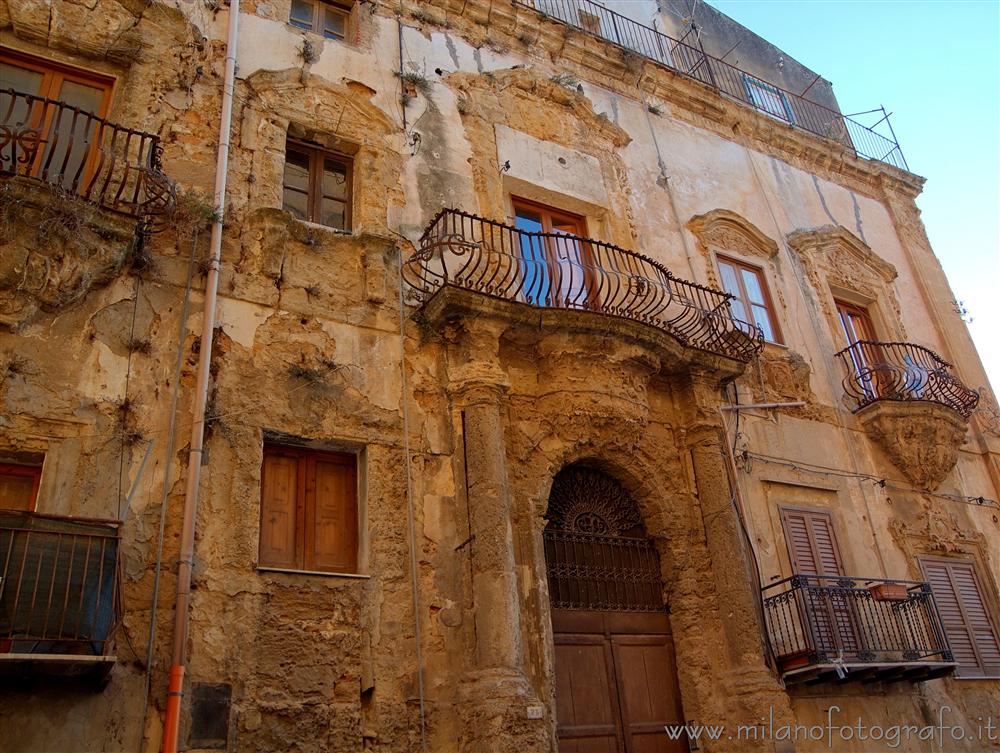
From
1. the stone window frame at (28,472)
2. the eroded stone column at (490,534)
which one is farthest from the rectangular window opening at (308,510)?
the stone window frame at (28,472)

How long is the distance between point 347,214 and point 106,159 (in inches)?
91.7

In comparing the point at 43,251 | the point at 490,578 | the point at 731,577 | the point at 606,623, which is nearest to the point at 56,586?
the point at 43,251

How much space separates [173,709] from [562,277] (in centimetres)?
560

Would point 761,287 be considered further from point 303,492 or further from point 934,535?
point 303,492

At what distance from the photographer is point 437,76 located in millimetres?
9930

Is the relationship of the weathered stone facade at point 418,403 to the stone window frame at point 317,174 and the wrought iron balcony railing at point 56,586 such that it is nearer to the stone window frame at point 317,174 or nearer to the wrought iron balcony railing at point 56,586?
Result: the stone window frame at point 317,174

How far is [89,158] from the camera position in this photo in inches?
286

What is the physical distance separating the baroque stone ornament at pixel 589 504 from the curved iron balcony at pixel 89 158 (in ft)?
14.9

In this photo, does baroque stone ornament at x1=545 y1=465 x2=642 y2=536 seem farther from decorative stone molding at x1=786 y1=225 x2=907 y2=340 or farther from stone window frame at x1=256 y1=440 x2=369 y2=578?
decorative stone molding at x1=786 y1=225 x2=907 y2=340

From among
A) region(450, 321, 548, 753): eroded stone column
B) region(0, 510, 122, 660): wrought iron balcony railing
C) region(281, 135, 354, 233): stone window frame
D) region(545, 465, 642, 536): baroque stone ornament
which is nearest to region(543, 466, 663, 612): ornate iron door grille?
region(545, 465, 642, 536): baroque stone ornament

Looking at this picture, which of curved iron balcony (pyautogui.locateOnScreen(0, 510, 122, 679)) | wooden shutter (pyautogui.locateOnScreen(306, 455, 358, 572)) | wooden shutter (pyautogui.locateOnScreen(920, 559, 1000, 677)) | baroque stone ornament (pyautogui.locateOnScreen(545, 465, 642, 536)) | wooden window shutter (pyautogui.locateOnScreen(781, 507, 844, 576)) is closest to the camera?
curved iron balcony (pyautogui.locateOnScreen(0, 510, 122, 679))

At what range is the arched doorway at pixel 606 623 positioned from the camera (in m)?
7.55

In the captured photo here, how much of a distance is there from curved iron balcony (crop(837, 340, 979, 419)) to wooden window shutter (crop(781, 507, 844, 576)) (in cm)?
211

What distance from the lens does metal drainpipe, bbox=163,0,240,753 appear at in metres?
5.44
